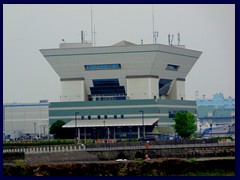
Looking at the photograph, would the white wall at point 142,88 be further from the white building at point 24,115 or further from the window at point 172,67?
the white building at point 24,115

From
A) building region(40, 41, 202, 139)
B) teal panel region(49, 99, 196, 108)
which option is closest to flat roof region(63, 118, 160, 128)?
building region(40, 41, 202, 139)

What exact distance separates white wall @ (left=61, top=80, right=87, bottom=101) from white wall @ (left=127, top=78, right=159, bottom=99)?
577 cm

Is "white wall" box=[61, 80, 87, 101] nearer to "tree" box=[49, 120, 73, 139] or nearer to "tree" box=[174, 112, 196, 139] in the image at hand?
"tree" box=[49, 120, 73, 139]

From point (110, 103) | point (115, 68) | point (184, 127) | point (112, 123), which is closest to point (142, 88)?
point (115, 68)

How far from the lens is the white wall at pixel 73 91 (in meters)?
87.1

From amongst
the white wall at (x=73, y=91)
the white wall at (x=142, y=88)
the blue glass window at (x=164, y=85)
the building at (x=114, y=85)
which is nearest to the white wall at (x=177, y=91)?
the blue glass window at (x=164, y=85)

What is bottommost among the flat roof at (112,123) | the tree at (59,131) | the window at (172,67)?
the tree at (59,131)

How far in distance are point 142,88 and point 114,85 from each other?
3.66 metres

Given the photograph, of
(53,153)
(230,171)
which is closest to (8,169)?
(230,171)
